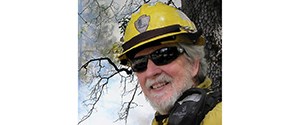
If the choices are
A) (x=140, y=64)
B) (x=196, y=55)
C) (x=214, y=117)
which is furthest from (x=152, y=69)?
(x=214, y=117)

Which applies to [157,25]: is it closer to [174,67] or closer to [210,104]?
[174,67]

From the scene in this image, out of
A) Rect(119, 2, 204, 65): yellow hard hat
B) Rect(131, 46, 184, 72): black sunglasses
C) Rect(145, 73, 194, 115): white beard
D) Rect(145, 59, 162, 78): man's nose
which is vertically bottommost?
Rect(145, 73, 194, 115): white beard

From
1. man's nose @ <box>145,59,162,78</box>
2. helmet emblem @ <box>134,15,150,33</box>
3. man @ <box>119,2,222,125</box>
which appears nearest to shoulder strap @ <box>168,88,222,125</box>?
man @ <box>119,2,222,125</box>

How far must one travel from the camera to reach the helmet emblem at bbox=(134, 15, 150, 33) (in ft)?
6.69

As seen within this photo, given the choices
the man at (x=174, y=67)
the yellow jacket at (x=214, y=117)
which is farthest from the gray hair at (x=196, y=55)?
the yellow jacket at (x=214, y=117)

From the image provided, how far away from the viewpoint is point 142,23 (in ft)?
6.75

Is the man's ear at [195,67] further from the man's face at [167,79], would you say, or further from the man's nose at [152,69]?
the man's nose at [152,69]

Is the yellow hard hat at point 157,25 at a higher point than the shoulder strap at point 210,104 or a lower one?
higher

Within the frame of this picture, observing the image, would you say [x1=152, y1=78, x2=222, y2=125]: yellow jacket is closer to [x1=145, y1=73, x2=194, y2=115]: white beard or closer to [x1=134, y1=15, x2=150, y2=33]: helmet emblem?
[x1=145, y1=73, x2=194, y2=115]: white beard

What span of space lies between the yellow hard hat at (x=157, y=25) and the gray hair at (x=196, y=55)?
A: 0.03 m

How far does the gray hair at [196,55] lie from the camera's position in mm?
Answer: 1982

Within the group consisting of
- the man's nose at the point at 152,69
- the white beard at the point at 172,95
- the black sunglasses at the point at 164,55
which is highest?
the black sunglasses at the point at 164,55
